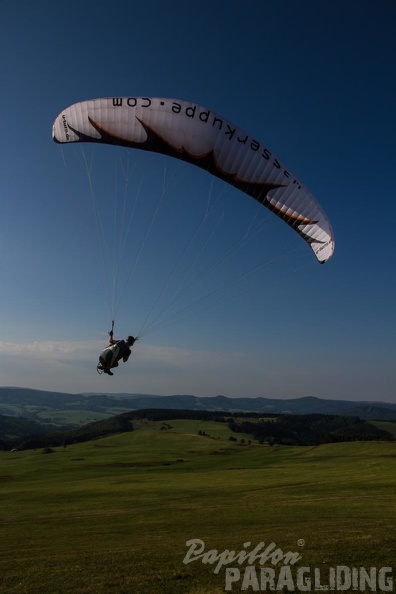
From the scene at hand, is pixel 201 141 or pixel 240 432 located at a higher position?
pixel 201 141

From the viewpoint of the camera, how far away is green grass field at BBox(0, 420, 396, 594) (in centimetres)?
1177

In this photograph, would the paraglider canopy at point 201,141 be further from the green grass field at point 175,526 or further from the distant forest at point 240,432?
the distant forest at point 240,432

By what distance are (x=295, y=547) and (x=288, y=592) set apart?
397cm

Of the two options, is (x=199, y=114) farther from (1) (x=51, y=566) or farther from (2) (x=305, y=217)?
(1) (x=51, y=566)

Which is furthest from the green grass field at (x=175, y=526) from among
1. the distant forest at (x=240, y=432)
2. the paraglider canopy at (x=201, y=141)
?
the distant forest at (x=240, y=432)

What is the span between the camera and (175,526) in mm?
20266

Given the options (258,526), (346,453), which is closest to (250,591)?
(258,526)

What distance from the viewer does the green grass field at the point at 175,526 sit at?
11.8m
